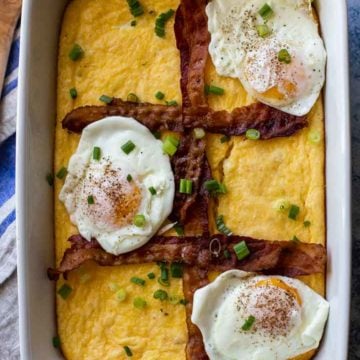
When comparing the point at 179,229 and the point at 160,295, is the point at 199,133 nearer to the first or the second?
the point at 179,229

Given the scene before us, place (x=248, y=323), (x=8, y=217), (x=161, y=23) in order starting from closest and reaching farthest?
(x=248, y=323)
(x=161, y=23)
(x=8, y=217)

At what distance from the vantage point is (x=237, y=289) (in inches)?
120

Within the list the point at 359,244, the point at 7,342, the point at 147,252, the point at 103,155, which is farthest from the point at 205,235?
the point at 7,342

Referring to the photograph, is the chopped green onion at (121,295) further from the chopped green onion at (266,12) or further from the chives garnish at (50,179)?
the chopped green onion at (266,12)

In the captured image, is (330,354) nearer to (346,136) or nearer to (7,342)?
(346,136)

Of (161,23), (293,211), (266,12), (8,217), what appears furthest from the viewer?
(8,217)

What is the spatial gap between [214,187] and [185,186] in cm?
13

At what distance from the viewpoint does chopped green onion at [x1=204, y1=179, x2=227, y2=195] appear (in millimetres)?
3123

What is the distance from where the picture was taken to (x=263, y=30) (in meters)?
3.20

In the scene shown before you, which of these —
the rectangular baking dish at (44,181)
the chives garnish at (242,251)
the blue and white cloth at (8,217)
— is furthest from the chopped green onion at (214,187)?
the blue and white cloth at (8,217)

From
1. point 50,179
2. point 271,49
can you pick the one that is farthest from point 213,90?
point 50,179

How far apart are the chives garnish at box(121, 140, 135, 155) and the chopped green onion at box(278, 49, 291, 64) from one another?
775mm

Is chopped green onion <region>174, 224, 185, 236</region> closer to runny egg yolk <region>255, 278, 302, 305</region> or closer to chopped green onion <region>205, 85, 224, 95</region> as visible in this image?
runny egg yolk <region>255, 278, 302, 305</region>

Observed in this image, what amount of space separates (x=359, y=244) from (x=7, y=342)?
6.26ft
